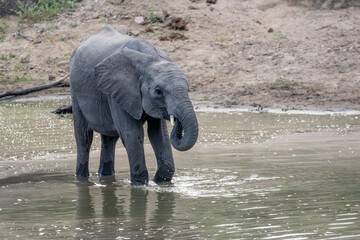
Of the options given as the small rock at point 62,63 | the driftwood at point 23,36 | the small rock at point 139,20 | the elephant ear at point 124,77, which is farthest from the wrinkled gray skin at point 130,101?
the driftwood at point 23,36

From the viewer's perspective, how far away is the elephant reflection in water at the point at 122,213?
6648 millimetres

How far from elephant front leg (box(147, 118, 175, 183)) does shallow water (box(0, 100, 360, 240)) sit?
15cm

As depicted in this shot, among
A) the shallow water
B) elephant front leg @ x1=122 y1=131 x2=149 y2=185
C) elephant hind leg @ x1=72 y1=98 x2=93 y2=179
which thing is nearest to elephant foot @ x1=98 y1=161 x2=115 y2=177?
the shallow water

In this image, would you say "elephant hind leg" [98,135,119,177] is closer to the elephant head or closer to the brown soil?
the elephant head

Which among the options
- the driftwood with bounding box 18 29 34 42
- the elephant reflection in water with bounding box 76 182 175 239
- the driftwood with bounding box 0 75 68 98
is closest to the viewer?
the elephant reflection in water with bounding box 76 182 175 239

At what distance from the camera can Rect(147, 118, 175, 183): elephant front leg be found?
9055 millimetres

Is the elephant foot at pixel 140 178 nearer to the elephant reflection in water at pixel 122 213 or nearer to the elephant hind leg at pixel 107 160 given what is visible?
the elephant reflection in water at pixel 122 213

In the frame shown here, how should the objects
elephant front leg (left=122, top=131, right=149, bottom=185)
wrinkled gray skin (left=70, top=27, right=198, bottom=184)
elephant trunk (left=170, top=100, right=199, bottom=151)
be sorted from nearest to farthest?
elephant trunk (left=170, top=100, right=199, bottom=151), wrinkled gray skin (left=70, top=27, right=198, bottom=184), elephant front leg (left=122, top=131, right=149, bottom=185)

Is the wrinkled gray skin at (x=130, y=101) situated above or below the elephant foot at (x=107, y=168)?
above

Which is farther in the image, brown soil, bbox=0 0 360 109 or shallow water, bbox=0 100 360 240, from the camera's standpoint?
brown soil, bbox=0 0 360 109

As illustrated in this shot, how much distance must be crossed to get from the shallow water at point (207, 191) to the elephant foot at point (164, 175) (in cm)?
9

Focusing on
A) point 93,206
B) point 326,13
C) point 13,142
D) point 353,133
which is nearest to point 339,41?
point 326,13

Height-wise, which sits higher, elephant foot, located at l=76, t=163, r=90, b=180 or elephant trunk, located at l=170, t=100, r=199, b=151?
elephant trunk, located at l=170, t=100, r=199, b=151

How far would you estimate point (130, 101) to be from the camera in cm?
877
